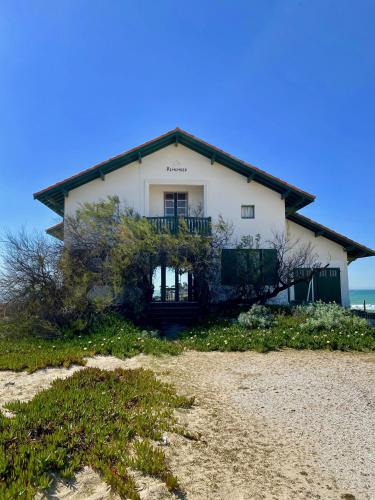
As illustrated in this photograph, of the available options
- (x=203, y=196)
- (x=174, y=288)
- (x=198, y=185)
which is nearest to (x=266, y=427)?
(x=174, y=288)

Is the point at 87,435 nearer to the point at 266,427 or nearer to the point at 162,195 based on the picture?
the point at 266,427

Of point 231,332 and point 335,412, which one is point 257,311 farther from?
point 335,412

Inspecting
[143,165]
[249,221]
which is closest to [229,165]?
[249,221]

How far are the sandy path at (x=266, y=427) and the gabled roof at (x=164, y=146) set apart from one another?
413 inches

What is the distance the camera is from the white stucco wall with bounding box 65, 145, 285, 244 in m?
17.3

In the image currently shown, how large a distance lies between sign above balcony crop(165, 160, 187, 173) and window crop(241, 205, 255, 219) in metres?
3.57

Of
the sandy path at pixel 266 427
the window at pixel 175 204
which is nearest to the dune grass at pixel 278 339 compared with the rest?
the sandy path at pixel 266 427

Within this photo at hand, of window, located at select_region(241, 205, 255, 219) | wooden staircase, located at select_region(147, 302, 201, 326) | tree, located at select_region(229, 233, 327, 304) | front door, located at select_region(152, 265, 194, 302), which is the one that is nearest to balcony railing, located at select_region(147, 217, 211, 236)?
tree, located at select_region(229, 233, 327, 304)

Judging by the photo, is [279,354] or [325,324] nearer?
[279,354]

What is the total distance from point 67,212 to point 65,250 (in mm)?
4611

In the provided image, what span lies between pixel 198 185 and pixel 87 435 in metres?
15.0

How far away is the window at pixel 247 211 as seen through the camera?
17781 mm

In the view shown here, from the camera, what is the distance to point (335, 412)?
214 inches

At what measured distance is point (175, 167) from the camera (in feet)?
58.0
